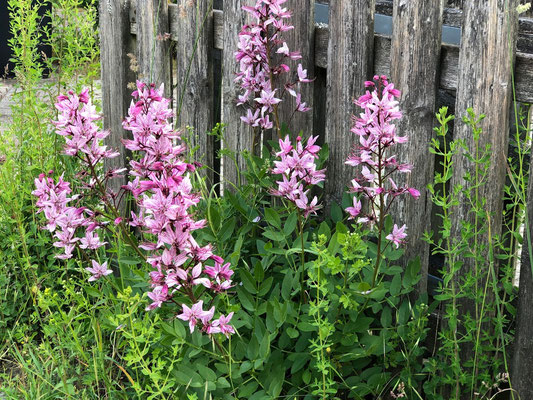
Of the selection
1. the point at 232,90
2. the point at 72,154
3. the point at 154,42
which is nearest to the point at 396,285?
the point at 72,154

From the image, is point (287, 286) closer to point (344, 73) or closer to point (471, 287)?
point (471, 287)

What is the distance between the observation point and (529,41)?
12.6ft

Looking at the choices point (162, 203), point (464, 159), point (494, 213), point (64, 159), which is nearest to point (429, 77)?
point (464, 159)

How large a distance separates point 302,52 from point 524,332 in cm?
139

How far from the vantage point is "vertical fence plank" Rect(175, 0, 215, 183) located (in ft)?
12.2

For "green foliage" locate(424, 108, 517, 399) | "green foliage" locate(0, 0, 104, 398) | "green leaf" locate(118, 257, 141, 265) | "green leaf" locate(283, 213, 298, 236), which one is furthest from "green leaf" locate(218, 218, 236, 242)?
"green foliage" locate(0, 0, 104, 398)

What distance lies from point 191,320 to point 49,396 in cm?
97

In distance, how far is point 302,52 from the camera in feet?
10.5

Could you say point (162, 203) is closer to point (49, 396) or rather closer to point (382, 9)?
point (49, 396)

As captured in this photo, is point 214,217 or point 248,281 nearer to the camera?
point 248,281

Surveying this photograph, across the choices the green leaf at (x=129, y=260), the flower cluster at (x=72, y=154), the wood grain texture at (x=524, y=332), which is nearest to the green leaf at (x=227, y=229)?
the green leaf at (x=129, y=260)

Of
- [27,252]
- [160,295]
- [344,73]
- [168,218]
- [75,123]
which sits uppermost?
[344,73]

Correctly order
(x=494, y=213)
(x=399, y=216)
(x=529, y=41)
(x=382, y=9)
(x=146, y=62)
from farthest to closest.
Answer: (x=382, y=9), (x=146, y=62), (x=529, y=41), (x=399, y=216), (x=494, y=213)

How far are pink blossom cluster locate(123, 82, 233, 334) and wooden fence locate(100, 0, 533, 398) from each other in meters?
0.85
